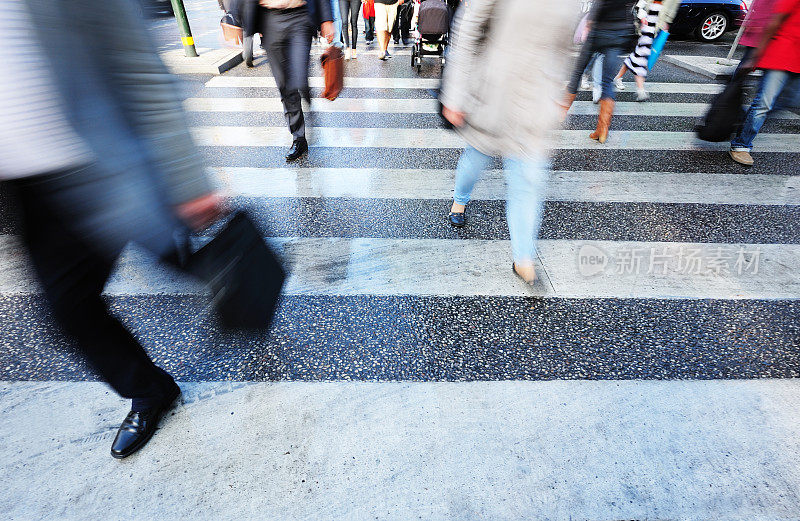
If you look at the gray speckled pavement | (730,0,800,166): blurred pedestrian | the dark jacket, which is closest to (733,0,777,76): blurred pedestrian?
(730,0,800,166): blurred pedestrian

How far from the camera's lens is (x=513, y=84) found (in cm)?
225

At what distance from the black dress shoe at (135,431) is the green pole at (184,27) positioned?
791 cm

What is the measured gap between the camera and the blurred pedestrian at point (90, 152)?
114 centimetres

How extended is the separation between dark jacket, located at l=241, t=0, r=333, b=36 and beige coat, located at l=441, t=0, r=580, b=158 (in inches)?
81.7

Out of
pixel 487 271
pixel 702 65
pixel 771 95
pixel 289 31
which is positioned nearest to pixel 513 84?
pixel 487 271

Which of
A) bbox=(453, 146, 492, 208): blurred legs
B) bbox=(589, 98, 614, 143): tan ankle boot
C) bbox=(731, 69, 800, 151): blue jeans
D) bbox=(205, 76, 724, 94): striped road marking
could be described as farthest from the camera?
bbox=(205, 76, 724, 94): striped road marking

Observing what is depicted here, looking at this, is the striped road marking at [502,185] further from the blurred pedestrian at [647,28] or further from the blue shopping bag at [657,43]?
the blue shopping bag at [657,43]

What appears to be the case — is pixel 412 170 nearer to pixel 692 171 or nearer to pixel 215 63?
pixel 692 171

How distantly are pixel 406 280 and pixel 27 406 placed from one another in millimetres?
1951

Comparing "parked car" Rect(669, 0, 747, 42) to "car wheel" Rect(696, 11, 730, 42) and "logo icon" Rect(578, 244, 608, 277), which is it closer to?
"car wheel" Rect(696, 11, 730, 42)

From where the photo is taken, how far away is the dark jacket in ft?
12.4

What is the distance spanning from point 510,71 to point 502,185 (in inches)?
73.6

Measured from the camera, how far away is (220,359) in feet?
7.38

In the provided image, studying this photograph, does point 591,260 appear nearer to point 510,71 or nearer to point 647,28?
point 510,71
